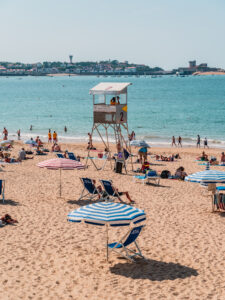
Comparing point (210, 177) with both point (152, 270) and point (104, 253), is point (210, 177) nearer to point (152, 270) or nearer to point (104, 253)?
point (104, 253)

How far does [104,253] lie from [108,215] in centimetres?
145

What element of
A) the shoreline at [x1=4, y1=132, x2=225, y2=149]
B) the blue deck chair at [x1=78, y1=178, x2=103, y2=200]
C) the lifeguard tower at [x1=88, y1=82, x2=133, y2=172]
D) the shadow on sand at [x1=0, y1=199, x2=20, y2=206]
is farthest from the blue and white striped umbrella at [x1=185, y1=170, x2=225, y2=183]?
the shoreline at [x1=4, y1=132, x2=225, y2=149]

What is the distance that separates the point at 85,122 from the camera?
183ft

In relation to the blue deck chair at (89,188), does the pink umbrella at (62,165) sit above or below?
above

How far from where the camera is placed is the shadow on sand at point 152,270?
8805 mm

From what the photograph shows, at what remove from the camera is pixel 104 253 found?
32.7 ft

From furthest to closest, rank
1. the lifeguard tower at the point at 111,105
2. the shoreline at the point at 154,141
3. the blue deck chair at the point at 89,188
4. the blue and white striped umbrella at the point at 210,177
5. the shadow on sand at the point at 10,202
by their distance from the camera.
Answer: the shoreline at the point at 154,141
the lifeguard tower at the point at 111,105
the blue deck chair at the point at 89,188
the shadow on sand at the point at 10,202
the blue and white striped umbrella at the point at 210,177

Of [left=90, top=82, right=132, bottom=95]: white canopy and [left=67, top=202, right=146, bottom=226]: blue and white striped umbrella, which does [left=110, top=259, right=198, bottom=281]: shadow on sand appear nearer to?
[left=67, top=202, right=146, bottom=226]: blue and white striped umbrella

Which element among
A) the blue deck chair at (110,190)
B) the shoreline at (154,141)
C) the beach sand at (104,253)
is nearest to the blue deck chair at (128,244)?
the beach sand at (104,253)

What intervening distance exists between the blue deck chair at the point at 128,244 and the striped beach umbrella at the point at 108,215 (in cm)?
27

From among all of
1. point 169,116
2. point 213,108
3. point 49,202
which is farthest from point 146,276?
point 213,108

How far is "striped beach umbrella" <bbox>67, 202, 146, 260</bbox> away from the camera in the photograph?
8.80 m

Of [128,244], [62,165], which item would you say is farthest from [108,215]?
[62,165]

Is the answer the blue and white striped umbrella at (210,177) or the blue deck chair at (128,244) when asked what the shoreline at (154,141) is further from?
the blue deck chair at (128,244)
